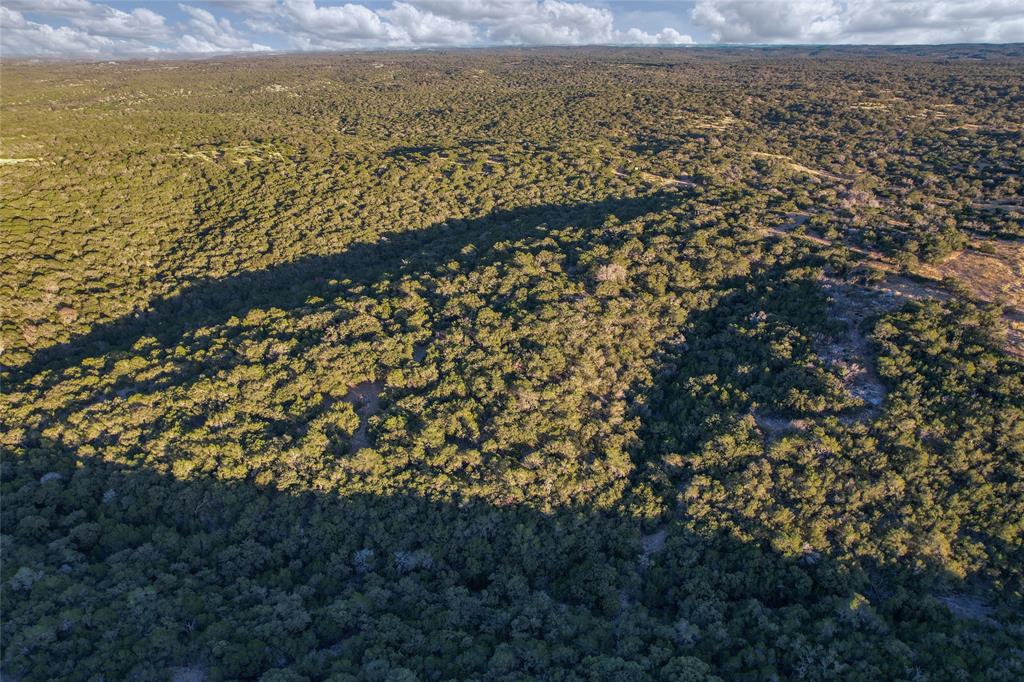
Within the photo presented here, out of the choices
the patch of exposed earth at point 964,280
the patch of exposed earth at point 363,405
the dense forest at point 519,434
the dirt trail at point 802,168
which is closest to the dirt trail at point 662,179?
the dense forest at point 519,434

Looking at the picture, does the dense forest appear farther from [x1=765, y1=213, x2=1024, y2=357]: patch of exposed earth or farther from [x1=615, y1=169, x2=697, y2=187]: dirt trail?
[x1=615, y1=169, x2=697, y2=187]: dirt trail

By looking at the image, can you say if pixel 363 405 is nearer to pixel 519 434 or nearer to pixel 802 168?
pixel 519 434

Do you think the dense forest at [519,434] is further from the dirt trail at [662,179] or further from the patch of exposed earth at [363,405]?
the dirt trail at [662,179]

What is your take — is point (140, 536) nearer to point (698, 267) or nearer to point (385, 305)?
point (385, 305)

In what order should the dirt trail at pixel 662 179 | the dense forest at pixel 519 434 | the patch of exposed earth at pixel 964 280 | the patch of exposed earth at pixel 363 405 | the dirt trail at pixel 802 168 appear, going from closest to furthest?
the dense forest at pixel 519 434, the patch of exposed earth at pixel 363 405, the patch of exposed earth at pixel 964 280, the dirt trail at pixel 802 168, the dirt trail at pixel 662 179

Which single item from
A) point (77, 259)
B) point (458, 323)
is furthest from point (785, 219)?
point (77, 259)

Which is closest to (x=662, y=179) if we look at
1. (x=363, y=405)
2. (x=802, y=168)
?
(x=802, y=168)

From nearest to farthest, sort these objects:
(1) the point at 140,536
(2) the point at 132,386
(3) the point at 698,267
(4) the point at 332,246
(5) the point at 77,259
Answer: (1) the point at 140,536 → (2) the point at 132,386 → (3) the point at 698,267 → (5) the point at 77,259 → (4) the point at 332,246

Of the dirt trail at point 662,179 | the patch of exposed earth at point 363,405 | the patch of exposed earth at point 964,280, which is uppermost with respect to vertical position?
the dirt trail at point 662,179
